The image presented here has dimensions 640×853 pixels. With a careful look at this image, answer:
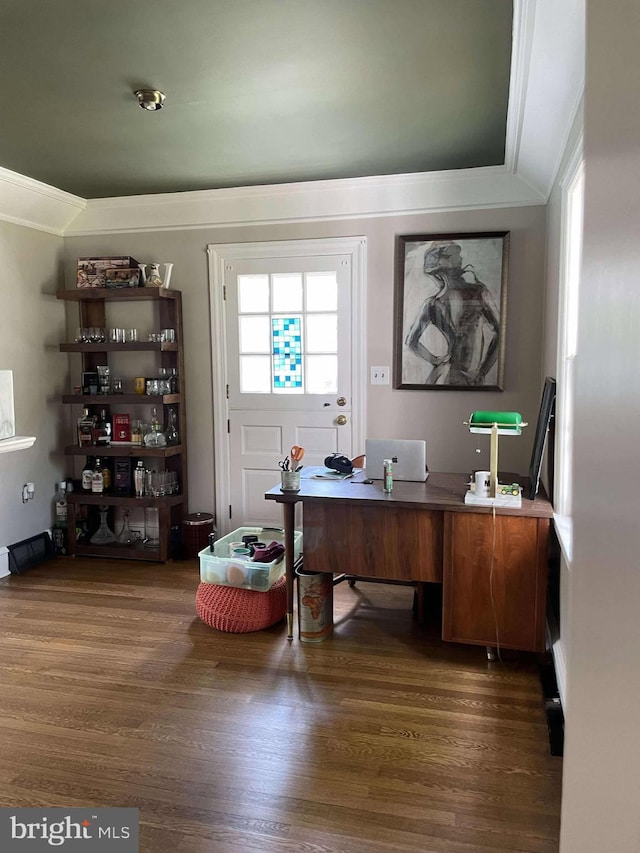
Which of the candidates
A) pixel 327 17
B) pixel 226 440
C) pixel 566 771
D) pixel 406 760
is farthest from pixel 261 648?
pixel 327 17

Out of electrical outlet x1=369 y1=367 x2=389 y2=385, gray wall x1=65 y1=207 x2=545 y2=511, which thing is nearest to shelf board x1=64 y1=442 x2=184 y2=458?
gray wall x1=65 y1=207 x2=545 y2=511

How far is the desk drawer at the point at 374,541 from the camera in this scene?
280cm

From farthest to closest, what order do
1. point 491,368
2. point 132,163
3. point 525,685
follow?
point 491,368 → point 132,163 → point 525,685

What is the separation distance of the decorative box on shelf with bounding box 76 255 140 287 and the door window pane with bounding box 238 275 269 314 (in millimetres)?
788

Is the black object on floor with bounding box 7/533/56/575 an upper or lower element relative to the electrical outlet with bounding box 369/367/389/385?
lower

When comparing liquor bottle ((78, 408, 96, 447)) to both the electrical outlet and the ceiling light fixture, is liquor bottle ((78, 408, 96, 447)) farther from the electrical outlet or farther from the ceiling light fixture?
the ceiling light fixture

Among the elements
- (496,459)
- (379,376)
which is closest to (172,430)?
(379,376)

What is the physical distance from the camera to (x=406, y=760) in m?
2.11

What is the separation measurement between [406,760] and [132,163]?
3356mm

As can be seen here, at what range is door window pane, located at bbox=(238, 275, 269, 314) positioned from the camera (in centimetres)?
421

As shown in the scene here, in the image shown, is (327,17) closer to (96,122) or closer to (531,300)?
(96,122)

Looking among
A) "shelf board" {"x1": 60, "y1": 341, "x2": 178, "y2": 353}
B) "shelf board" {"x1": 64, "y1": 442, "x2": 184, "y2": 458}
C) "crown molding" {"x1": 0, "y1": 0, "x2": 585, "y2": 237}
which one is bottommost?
"shelf board" {"x1": 64, "y1": 442, "x2": 184, "y2": 458}

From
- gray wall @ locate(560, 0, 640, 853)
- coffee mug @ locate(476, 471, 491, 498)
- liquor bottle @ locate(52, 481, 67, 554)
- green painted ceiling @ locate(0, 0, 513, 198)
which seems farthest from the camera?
liquor bottle @ locate(52, 481, 67, 554)

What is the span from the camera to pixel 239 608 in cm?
309
